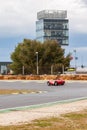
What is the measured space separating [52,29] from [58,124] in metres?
170

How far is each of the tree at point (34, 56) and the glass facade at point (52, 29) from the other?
54.4 metres

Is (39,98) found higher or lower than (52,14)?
lower

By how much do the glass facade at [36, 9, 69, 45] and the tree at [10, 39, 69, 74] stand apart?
2142 inches

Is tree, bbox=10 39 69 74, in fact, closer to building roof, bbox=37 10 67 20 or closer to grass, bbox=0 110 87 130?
building roof, bbox=37 10 67 20

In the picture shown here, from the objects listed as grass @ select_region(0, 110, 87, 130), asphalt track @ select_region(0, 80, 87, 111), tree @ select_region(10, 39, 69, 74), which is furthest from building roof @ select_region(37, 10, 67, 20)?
grass @ select_region(0, 110, 87, 130)

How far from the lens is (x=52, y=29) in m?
183

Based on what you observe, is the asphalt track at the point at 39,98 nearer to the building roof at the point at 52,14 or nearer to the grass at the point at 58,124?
the grass at the point at 58,124

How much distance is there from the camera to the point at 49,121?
47.9 feet

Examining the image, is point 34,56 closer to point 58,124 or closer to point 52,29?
point 52,29

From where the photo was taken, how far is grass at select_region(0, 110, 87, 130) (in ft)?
42.2

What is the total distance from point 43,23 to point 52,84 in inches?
4695

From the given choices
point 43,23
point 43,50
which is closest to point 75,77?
point 43,50

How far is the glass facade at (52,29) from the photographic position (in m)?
179

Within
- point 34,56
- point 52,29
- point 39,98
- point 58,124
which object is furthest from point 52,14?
point 58,124
